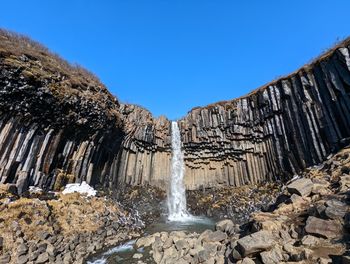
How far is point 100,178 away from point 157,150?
7928 millimetres

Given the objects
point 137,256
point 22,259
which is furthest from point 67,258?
point 137,256

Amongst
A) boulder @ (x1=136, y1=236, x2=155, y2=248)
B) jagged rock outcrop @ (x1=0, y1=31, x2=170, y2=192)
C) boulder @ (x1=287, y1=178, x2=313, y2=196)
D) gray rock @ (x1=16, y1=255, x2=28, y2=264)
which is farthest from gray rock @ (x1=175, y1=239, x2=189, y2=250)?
jagged rock outcrop @ (x1=0, y1=31, x2=170, y2=192)

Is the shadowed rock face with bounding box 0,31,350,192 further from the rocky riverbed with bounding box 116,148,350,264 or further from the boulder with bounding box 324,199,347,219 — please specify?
the boulder with bounding box 324,199,347,219

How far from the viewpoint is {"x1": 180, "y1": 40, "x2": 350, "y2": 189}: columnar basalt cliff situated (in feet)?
63.1

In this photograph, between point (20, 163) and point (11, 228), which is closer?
point (11, 228)

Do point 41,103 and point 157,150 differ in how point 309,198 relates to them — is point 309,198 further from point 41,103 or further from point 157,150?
point 157,150

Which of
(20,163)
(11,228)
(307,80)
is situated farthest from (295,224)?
(307,80)

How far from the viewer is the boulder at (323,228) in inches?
255

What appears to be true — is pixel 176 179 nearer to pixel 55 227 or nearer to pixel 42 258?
pixel 55 227

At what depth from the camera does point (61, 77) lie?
64.0ft

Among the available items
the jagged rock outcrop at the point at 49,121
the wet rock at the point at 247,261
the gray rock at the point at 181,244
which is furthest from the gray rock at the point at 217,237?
the jagged rock outcrop at the point at 49,121

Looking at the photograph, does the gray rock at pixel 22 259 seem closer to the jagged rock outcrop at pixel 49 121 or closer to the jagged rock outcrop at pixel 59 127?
the jagged rock outcrop at pixel 59 127

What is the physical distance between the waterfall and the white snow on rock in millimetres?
8981

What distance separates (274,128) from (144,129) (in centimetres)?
1325
